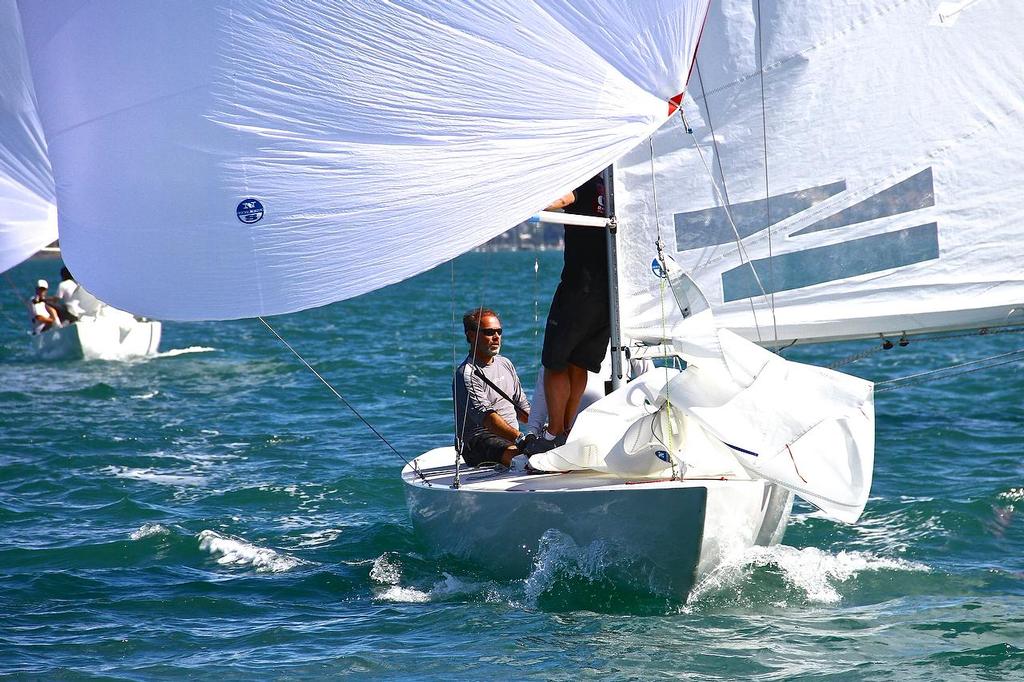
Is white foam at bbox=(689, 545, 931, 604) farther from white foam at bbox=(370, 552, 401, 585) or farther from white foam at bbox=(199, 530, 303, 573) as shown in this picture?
white foam at bbox=(199, 530, 303, 573)

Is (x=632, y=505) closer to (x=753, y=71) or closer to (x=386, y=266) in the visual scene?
(x=386, y=266)

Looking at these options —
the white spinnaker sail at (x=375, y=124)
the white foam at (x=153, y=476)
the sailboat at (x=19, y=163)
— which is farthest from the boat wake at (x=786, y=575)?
the white foam at (x=153, y=476)

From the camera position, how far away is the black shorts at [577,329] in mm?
6047

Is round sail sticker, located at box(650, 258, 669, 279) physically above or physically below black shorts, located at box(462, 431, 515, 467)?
above

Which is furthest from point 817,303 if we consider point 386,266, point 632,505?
point 386,266

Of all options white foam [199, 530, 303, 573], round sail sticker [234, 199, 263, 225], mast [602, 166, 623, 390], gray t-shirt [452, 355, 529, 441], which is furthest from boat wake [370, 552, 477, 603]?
round sail sticker [234, 199, 263, 225]

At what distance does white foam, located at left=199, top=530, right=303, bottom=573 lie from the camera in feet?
22.1

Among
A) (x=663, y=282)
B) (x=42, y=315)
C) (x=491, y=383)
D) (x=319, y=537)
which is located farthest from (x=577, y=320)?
(x=42, y=315)

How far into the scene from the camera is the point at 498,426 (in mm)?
6434

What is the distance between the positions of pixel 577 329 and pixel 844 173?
4.92ft

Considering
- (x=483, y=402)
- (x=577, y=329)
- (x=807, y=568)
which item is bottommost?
(x=807, y=568)

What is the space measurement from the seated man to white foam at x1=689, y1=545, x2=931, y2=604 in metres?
1.34

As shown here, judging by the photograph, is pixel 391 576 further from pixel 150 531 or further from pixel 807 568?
pixel 807 568

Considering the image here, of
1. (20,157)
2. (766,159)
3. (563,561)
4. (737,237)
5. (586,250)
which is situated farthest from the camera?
(586,250)
